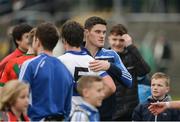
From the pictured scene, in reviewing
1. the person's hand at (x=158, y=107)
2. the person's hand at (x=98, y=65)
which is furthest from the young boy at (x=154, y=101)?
the person's hand at (x=98, y=65)

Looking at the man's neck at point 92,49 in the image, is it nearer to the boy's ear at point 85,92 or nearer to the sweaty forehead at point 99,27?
the sweaty forehead at point 99,27

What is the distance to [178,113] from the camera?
496 inches

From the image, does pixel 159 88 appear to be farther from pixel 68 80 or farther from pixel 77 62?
pixel 68 80

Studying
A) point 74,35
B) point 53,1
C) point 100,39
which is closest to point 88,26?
point 100,39

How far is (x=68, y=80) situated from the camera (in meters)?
10.4

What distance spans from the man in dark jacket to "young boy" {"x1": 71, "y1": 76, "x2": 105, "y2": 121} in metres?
3.20

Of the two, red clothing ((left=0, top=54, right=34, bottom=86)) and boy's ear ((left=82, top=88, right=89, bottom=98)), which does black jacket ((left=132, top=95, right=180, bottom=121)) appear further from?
boy's ear ((left=82, top=88, right=89, bottom=98))

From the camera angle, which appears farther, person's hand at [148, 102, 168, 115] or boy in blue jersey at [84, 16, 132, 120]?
person's hand at [148, 102, 168, 115]

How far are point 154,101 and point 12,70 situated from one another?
2.15m

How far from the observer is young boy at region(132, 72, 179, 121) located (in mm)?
12508

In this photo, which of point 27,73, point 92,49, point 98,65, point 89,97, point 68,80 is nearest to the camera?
point 89,97

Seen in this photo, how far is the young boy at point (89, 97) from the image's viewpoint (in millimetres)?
9438

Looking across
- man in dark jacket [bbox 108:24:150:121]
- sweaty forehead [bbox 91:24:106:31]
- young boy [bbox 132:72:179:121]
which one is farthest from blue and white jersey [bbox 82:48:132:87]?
man in dark jacket [bbox 108:24:150:121]

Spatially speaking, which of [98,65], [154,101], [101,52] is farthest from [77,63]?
[154,101]
